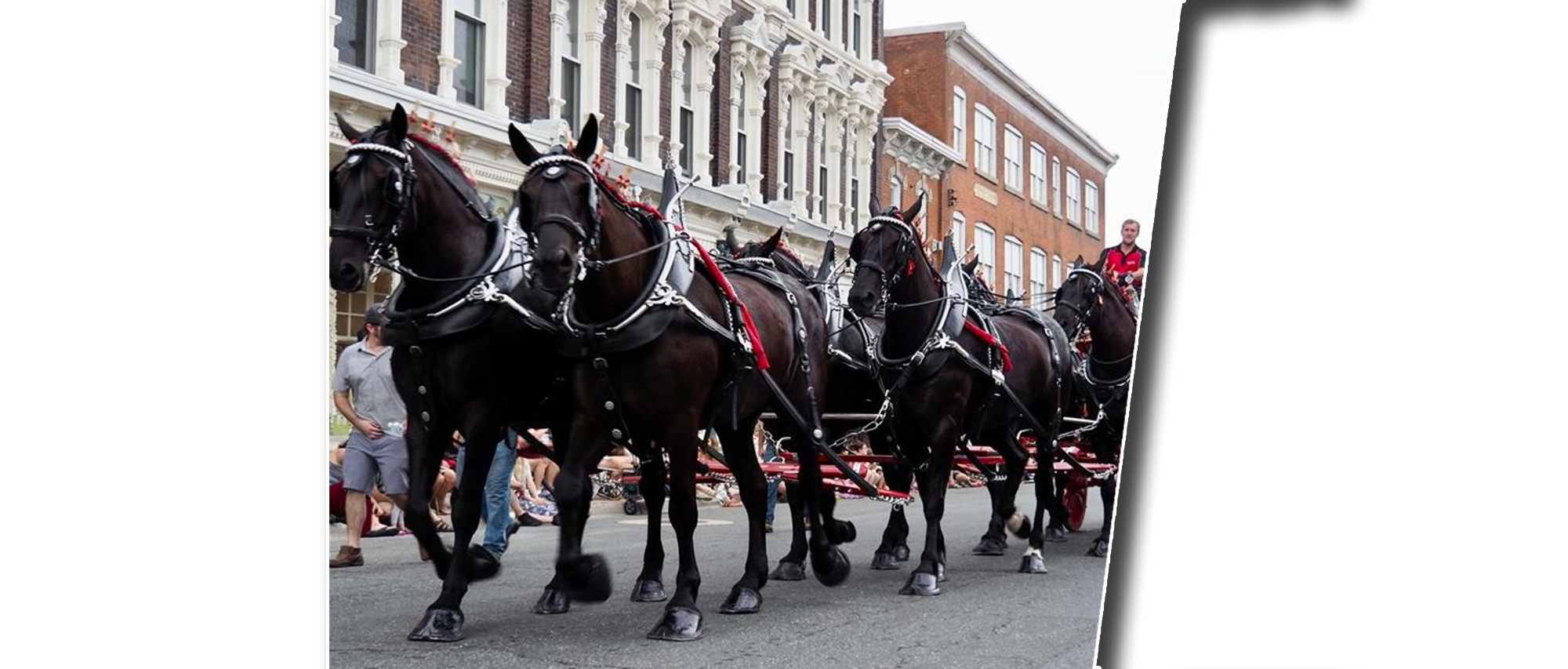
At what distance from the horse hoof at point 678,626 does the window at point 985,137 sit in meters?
1.83

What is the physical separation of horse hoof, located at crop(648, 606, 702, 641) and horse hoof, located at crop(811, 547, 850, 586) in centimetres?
93

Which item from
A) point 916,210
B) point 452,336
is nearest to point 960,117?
point 916,210

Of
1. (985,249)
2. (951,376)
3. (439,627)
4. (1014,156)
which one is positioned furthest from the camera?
(951,376)

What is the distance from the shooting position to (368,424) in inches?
186

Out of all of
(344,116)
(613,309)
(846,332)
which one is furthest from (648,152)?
(846,332)

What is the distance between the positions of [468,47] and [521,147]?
33 centimetres

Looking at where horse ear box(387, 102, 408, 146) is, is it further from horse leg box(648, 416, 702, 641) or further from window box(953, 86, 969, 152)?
window box(953, 86, 969, 152)

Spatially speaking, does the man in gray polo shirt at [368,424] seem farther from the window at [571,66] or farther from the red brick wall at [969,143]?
the red brick wall at [969,143]

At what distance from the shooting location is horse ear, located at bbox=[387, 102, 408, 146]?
173 inches

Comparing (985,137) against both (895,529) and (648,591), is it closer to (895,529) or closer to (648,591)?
(895,529)

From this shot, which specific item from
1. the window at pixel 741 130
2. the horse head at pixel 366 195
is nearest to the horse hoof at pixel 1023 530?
the window at pixel 741 130

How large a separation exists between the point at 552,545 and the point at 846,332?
2.02 meters

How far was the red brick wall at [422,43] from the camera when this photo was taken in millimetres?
4266

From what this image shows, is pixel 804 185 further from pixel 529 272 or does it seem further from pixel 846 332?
pixel 846 332
